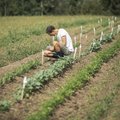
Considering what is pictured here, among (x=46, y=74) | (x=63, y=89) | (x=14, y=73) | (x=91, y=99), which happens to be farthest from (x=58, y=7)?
(x=91, y=99)

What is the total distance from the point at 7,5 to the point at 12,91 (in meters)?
68.7

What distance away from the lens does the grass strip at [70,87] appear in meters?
9.48

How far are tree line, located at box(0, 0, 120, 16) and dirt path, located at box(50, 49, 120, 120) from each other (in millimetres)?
56809

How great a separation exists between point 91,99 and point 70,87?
858mm

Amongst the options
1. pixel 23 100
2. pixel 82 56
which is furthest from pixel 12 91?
pixel 82 56

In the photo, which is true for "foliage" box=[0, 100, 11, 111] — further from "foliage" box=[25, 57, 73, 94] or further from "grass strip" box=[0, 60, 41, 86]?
"grass strip" box=[0, 60, 41, 86]

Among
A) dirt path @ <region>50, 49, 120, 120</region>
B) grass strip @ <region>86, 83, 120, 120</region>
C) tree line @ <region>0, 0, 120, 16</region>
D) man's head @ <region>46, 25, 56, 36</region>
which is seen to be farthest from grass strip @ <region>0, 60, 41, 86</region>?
tree line @ <region>0, 0, 120, 16</region>

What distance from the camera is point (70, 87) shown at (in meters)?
11.8

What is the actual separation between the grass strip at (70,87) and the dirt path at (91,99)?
17cm

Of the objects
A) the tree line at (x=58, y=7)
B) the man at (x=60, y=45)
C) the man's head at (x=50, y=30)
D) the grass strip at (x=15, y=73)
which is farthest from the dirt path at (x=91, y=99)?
the tree line at (x=58, y=7)

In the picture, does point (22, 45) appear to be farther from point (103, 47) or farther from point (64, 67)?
point (64, 67)

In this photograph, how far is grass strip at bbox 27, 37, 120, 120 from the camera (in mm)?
9483

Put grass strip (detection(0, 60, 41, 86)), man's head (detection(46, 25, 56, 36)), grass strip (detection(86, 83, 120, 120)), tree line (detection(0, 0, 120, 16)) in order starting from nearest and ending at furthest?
grass strip (detection(86, 83, 120, 120)) < grass strip (detection(0, 60, 41, 86)) < man's head (detection(46, 25, 56, 36)) < tree line (detection(0, 0, 120, 16))

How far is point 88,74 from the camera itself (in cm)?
1352
